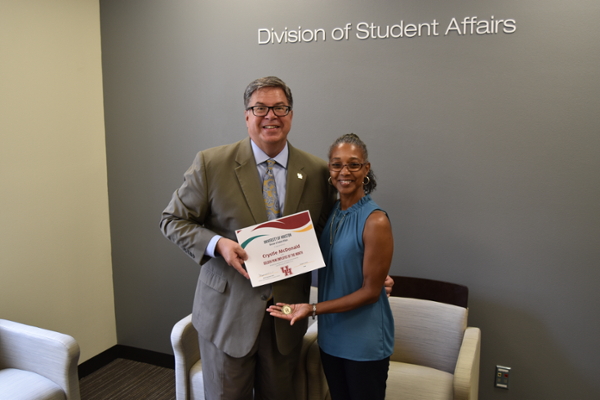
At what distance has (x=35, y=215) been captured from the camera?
3021 mm

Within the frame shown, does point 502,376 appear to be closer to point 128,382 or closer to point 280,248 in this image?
point 280,248

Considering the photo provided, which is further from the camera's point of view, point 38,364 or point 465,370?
point 38,364

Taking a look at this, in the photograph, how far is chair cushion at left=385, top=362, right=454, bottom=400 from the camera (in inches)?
90.0

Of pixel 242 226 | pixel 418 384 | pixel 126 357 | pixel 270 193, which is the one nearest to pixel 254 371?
pixel 242 226

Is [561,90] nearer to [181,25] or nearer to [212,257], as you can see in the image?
[212,257]

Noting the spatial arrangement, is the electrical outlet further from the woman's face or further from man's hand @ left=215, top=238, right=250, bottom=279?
man's hand @ left=215, top=238, right=250, bottom=279

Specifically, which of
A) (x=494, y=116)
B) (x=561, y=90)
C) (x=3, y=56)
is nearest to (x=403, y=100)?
(x=494, y=116)

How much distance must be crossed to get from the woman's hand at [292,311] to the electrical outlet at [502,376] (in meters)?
1.70

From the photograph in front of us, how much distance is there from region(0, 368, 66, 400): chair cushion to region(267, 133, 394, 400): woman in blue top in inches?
57.7

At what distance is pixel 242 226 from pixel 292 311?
0.39m

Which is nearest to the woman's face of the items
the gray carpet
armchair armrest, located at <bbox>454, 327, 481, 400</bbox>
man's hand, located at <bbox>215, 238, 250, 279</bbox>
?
man's hand, located at <bbox>215, 238, 250, 279</bbox>

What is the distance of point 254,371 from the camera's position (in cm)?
196

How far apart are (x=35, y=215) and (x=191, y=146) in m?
1.14

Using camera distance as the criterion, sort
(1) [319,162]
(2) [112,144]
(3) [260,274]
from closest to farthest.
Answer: (3) [260,274]
(1) [319,162]
(2) [112,144]
